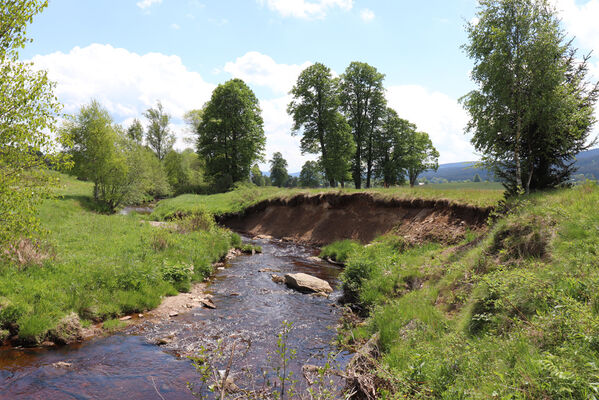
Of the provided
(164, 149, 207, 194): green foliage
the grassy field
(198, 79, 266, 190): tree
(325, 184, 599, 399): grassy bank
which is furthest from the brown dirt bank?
(164, 149, 207, 194): green foliage

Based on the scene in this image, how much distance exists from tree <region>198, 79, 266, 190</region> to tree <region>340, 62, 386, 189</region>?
49.9ft

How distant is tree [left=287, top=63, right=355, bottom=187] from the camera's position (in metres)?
38.9

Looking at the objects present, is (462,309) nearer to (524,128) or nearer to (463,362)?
(463,362)

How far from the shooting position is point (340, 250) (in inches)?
821

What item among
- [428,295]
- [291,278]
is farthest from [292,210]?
[428,295]

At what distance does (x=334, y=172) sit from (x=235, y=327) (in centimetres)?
3098

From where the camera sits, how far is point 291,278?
14.5 meters

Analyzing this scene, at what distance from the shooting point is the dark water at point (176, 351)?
679 cm

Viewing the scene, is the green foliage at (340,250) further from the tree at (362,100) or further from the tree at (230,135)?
the tree at (230,135)

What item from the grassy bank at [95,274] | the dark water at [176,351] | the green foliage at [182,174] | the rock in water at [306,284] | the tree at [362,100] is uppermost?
the tree at [362,100]

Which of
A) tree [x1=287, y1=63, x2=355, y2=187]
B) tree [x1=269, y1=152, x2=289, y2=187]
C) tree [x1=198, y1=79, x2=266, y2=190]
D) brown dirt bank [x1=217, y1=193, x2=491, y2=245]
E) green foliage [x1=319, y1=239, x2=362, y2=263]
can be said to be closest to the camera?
brown dirt bank [x1=217, y1=193, x2=491, y2=245]

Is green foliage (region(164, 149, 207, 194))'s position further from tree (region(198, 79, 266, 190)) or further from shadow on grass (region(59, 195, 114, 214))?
shadow on grass (region(59, 195, 114, 214))

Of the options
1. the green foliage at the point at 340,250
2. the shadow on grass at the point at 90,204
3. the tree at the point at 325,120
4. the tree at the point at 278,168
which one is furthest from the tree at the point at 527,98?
the tree at the point at 278,168

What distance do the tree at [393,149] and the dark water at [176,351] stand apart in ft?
131
